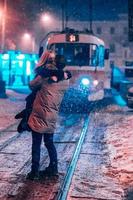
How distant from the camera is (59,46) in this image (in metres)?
18.5

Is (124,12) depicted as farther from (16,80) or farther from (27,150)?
(27,150)

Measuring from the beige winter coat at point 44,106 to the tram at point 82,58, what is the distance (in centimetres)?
1111

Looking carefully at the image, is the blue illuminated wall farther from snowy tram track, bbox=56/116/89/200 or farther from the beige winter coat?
the beige winter coat

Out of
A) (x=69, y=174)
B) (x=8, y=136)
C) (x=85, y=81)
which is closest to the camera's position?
(x=69, y=174)

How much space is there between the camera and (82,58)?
1853 centimetres

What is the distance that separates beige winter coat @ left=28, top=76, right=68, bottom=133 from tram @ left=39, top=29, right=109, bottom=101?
11.1 meters

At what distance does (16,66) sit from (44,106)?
30.1m

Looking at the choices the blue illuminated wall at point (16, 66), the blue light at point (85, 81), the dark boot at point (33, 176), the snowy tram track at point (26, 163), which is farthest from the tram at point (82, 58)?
the blue illuminated wall at point (16, 66)

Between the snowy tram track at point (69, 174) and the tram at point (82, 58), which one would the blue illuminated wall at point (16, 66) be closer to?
the tram at point (82, 58)

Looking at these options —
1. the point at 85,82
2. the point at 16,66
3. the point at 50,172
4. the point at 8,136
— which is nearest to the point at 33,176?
the point at 50,172

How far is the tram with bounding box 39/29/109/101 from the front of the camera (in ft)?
59.6

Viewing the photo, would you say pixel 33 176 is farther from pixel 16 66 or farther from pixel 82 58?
pixel 16 66

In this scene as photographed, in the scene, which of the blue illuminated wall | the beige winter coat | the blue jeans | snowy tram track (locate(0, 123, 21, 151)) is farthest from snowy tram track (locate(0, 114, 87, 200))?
the blue illuminated wall

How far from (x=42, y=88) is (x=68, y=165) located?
2008 mm
